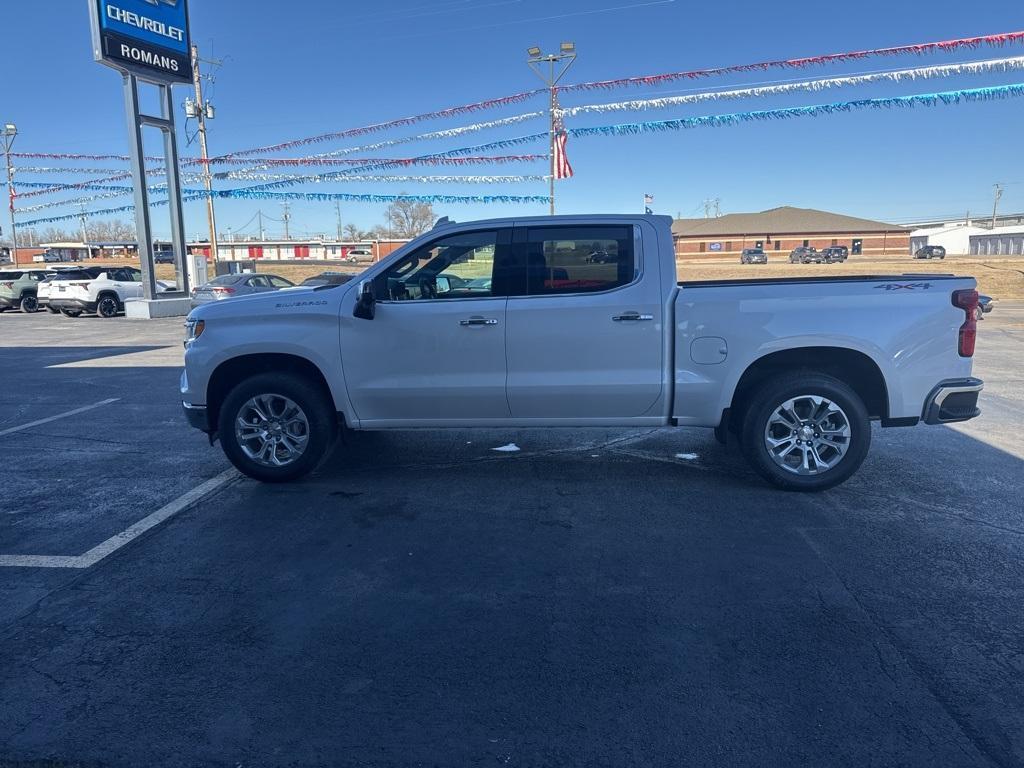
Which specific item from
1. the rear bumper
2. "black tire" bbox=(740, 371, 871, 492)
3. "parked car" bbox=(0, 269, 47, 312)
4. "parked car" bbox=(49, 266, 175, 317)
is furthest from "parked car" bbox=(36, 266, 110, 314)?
the rear bumper

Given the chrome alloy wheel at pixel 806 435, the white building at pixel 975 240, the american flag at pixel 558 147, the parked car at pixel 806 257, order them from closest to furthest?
the chrome alloy wheel at pixel 806 435 → the american flag at pixel 558 147 → the parked car at pixel 806 257 → the white building at pixel 975 240

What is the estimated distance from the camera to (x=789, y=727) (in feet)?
8.69

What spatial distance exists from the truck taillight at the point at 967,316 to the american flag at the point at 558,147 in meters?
16.2

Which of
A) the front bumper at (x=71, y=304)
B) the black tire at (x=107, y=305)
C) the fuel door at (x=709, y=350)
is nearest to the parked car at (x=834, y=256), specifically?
the black tire at (x=107, y=305)

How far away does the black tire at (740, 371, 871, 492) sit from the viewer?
5.01 metres

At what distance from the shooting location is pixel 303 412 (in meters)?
5.40

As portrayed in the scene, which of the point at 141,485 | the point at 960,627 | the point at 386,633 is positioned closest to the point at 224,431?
the point at 141,485

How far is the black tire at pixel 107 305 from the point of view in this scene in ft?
76.3

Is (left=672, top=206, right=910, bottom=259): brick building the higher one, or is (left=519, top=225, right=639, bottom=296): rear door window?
(left=672, top=206, right=910, bottom=259): brick building

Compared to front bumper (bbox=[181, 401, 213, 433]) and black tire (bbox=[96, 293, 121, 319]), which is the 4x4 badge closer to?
front bumper (bbox=[181, 401, 213, 433])

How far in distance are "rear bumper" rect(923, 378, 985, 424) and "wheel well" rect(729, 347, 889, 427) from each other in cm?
29

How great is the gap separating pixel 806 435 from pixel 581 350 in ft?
5.69

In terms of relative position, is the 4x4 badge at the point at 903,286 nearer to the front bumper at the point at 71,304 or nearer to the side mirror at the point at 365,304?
the side mirror at the point at 365,304

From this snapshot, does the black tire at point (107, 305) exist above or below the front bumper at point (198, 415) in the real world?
above
